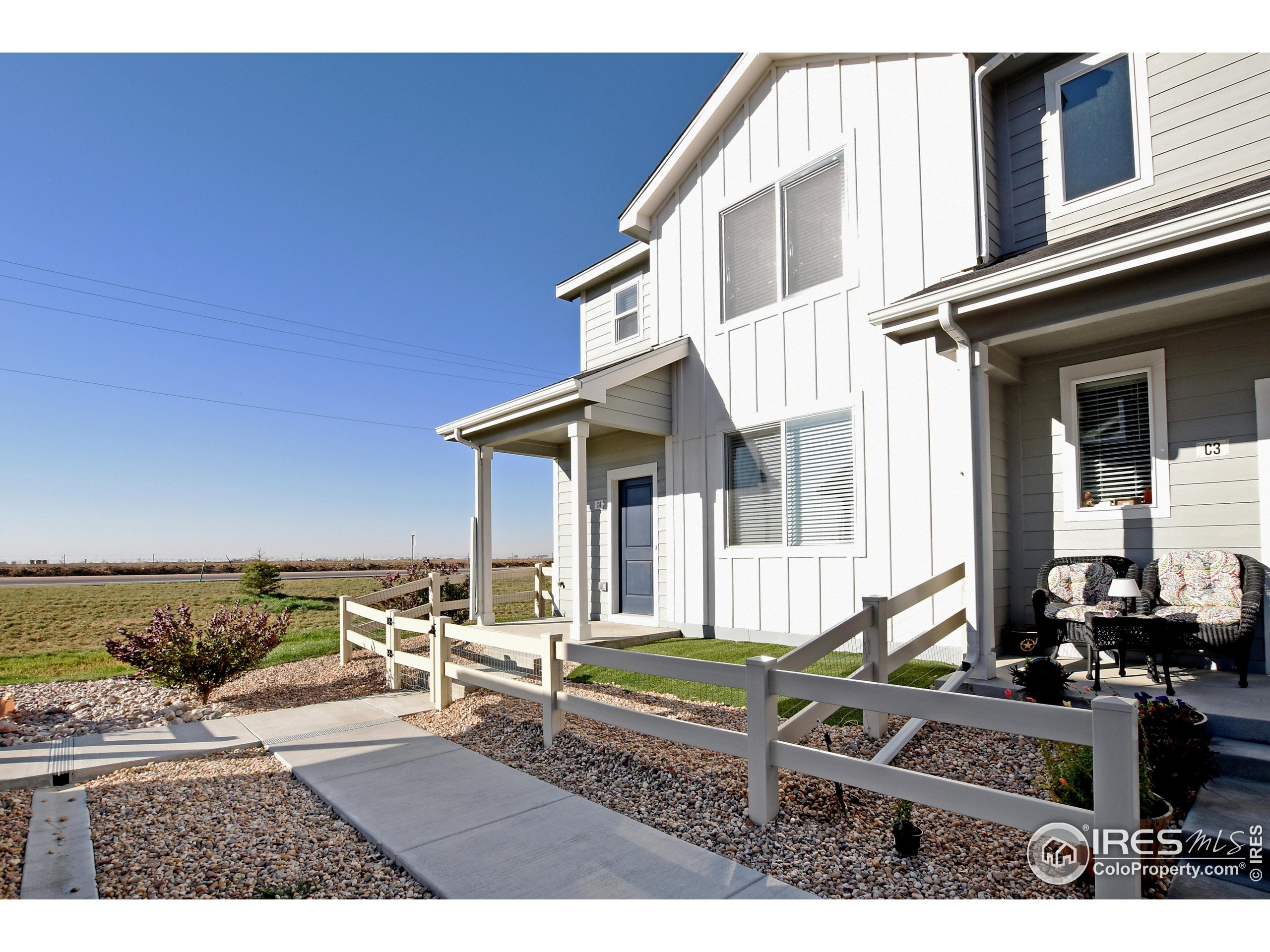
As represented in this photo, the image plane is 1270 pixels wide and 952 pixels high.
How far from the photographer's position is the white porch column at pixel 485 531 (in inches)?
409

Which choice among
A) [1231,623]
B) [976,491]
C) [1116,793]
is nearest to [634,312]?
[976,491]

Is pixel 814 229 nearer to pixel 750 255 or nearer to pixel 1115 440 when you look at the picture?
pixel 750 255

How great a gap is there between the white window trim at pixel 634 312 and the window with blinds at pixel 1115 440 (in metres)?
6.40

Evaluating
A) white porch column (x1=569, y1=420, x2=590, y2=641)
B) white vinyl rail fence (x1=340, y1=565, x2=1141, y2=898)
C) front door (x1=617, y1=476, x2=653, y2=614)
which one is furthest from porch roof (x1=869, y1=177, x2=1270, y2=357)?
front door (x1=617, y1=476, x2=653, y2=614)

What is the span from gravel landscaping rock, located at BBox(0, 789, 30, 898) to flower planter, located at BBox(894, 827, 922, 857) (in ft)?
12.8

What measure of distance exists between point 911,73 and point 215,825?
8880 mm

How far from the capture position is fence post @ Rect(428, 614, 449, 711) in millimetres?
6125

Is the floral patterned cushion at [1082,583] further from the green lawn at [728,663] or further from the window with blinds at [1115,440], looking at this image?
the green lawn at [728,663]

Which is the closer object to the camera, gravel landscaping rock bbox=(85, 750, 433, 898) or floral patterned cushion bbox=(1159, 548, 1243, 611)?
gravel landscaping rock bbox=(85, 750, 433, 898)

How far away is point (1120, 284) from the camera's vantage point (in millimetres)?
4828

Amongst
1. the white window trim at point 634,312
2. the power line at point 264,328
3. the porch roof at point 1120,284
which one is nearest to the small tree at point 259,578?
the power line at point 264,328

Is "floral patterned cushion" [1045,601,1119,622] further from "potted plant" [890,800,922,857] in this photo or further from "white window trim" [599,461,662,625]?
"white window trim" [599,461,662,625]
